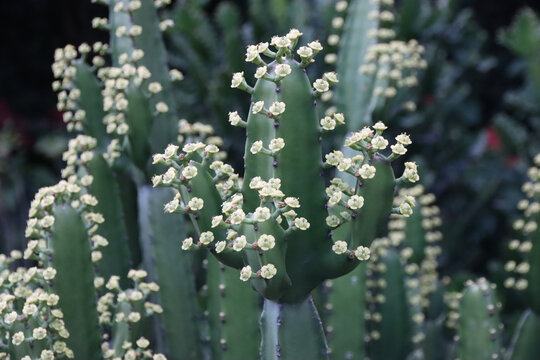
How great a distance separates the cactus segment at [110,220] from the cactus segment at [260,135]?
0.78m

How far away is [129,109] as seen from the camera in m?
2.19

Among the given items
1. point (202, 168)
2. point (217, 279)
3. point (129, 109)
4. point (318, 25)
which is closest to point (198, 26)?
point (318, 25)

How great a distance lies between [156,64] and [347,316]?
Result: 3.46 ft

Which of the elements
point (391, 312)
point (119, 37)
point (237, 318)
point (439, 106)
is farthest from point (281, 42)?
point (439, 106)

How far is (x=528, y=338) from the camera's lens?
Answer: 2365 mm

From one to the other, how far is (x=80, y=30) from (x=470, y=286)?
4.42m

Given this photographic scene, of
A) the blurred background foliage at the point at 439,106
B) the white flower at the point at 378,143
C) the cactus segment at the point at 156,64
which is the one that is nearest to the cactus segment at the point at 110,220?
the cactus segment at the point at 156,64

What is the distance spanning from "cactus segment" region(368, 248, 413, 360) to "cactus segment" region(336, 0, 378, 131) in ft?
1.79

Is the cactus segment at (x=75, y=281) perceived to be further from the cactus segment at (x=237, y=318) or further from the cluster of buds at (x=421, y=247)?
the cluster of buds at (x=421, y=247)

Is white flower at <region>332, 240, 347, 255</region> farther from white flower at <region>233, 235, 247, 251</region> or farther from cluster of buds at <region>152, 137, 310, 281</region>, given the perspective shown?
white flower at <region>233, 235, 247, 251</region>

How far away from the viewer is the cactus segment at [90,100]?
2.41 m

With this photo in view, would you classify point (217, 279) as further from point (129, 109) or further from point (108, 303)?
point (129, 109)

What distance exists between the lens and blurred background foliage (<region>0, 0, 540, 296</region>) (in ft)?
13.1

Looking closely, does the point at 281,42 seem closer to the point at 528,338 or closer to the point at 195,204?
the point at 195,204
